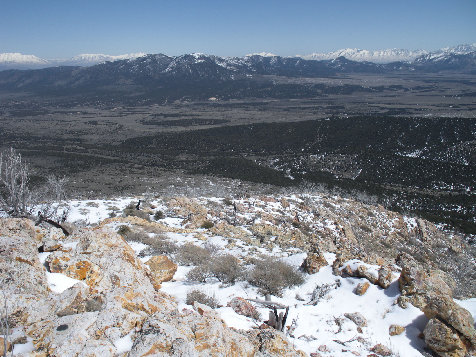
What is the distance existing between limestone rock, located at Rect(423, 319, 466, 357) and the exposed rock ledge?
119 inches

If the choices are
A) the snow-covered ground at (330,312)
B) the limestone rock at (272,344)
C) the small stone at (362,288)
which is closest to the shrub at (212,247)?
the snow-covered ground at (330,312)

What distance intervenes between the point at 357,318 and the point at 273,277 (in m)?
2.33

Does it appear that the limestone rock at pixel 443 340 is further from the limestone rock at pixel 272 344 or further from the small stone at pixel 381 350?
the limestone rock at pixel 272 344

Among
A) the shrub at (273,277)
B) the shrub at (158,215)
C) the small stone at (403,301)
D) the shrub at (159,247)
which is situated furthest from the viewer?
the shrub at (158,215)

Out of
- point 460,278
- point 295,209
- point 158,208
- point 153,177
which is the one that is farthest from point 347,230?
point 153,177

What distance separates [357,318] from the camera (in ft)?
22.5

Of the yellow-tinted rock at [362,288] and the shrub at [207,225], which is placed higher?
the yellow-tinted rock at [362,288]

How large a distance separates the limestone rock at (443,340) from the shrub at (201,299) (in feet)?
13.9

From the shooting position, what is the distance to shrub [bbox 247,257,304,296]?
318 inches

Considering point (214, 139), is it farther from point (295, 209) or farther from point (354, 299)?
point (354, 299)

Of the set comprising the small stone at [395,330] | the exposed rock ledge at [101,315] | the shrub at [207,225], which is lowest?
the shrub at [207,225]

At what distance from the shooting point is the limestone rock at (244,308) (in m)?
6.39

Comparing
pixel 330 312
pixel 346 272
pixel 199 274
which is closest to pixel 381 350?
pixel 330 312

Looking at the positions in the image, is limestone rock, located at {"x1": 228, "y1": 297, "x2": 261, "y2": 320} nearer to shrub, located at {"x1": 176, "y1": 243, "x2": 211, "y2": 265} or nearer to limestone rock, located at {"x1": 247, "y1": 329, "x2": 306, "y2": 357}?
limestone rock, located at {"x1": 247, "y1": 329, "x2": 306, "y2": 357}
